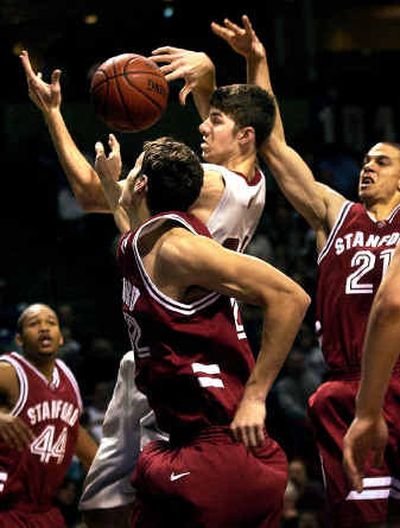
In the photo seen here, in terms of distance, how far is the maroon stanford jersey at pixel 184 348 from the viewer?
5.12 meters

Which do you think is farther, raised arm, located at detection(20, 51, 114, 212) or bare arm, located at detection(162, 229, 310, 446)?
raised arm, located at detection(20, 51, 114, 212)

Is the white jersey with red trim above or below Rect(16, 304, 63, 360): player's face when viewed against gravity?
above

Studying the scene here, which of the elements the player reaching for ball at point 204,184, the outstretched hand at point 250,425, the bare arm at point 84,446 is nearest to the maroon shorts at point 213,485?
the outstretched hand at point 250,425

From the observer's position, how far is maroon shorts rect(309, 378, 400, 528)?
20.2ft

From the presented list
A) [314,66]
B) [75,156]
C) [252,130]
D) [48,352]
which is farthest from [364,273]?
[314,66]

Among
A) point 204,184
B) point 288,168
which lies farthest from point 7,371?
point 204,184

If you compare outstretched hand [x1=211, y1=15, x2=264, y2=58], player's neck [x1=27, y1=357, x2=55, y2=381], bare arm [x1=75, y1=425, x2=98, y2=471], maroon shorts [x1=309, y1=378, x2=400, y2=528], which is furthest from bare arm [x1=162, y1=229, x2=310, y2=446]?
player's neck [x1=27, y1=357, x2=55, y2=381]

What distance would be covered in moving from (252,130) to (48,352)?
7.05 feet

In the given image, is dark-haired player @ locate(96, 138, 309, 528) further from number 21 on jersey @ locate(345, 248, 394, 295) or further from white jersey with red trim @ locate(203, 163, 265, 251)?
number 21 on jersey @ locate(345, 248, 394, 295)

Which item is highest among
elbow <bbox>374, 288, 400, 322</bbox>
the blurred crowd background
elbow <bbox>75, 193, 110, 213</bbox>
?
elbow <bbox>374, 288, 400, 322</bbox>

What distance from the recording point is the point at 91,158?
12.3m

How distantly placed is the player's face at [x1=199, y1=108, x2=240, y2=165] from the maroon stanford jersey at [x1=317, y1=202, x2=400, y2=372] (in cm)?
78

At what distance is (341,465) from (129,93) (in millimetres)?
1836

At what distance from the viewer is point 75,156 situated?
6473 mm
